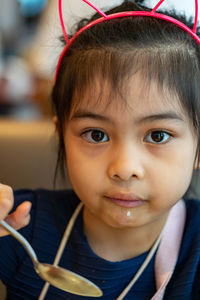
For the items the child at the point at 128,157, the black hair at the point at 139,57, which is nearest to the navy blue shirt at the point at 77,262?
the child at the point at 128,157

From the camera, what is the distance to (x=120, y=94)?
59cm

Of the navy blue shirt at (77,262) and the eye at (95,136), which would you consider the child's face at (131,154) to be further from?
the navy blue shirt at (77,262)

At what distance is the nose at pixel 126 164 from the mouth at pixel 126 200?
0.10ft

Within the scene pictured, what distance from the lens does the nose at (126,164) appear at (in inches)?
22.7

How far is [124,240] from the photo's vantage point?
0.73 m

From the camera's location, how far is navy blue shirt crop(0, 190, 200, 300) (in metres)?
0.68

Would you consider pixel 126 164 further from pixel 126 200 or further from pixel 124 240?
pixel 124 240

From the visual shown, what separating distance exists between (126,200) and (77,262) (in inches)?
6.9

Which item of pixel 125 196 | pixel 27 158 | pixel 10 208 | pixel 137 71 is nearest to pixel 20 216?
pixel 10 208

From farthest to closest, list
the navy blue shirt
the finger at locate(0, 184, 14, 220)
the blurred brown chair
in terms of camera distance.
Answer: the blurred brown chair
the navy blue shirt
the finger at locate(0, 184, 14, 220)

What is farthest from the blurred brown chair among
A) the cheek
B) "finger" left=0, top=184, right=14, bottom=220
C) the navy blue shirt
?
"finger" left=0, top=184, right=14, bottom=220

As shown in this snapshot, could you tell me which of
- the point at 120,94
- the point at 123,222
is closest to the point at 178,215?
the point at 123,222

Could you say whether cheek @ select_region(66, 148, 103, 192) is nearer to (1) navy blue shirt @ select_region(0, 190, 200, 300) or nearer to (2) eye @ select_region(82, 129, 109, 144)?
(2) eye @ select_region(82, 129, 109, 144)

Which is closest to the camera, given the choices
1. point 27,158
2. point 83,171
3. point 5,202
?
point 5,202
